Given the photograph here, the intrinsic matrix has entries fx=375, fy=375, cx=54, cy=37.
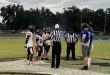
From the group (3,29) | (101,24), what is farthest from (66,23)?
(3,29)

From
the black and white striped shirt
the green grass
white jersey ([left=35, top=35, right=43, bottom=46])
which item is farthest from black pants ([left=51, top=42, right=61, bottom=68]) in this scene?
the black and white striped shirt

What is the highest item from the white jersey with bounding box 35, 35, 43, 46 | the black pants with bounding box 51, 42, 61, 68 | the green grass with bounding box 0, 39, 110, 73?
the white jersey with bounding box 35, 35, 43, 46

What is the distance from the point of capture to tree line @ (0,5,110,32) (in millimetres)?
149863

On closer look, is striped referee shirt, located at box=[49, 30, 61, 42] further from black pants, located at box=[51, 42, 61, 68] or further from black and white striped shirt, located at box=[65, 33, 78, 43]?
black and white striped shirt, located at box=[65, 33, 78, 43]

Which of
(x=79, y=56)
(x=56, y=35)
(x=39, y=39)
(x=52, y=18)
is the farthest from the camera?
(x=52, y=18)

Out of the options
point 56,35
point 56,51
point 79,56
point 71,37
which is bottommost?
point 79,56

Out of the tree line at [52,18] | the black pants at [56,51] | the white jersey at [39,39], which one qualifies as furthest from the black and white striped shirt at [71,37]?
the tree line at [52,18]

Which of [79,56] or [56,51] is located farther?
[79,56]

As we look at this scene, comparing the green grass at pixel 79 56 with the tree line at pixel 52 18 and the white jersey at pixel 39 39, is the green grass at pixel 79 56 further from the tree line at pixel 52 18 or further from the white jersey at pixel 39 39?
the tree line at pixel 52 18

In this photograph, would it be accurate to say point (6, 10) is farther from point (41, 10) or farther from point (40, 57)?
point (40, 57)

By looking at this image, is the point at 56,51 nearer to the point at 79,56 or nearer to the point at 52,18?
the point at 79,56

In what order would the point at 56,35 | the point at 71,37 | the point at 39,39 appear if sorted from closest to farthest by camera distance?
the point at 56,35 → the point at 39,39 → the point at 71,37

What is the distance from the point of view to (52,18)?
158m

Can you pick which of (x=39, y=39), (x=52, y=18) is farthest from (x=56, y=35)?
(x=52, y=18)
